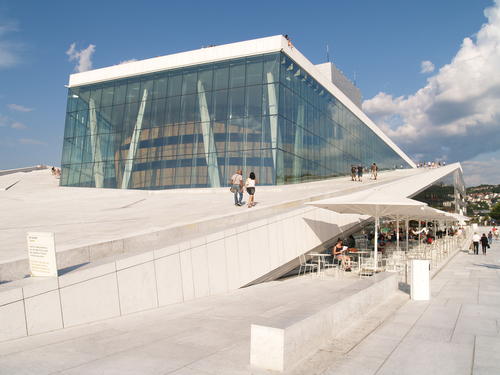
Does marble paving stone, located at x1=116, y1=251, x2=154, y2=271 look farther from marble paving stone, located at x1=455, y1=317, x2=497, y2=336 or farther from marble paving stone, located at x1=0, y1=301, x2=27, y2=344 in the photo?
marble paving stone, located at x1=455, y1=317, x2=497, y2=336

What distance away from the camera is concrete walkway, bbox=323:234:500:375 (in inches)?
190

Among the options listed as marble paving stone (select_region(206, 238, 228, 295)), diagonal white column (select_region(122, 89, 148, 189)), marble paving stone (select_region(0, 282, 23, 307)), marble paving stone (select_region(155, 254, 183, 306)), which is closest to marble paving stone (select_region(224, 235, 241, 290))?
marble paving stone (select_region(206, 238, 228, 295))

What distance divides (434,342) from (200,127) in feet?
81.5

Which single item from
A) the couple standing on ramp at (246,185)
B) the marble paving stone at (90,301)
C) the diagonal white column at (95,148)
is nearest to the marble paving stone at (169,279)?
the marble paving stone at (90,301)

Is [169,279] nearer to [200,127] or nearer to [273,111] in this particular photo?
[273,111]

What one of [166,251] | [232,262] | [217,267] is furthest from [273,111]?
[166,251]

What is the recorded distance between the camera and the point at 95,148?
1303 inches

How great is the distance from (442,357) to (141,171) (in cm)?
2786

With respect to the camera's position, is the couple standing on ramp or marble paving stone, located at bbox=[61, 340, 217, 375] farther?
the couple standing on ramp

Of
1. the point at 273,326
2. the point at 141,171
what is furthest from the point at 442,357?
the point at 141,171

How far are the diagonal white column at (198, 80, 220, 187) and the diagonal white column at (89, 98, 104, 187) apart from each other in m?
9.60

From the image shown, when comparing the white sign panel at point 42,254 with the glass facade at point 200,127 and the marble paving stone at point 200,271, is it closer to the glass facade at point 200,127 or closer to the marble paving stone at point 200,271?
the marble paving stone at point 200,271

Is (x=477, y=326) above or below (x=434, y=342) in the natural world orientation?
below

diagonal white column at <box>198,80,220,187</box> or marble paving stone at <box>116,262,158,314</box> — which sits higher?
diagonal white column at <box>198,80,220,187</box>
